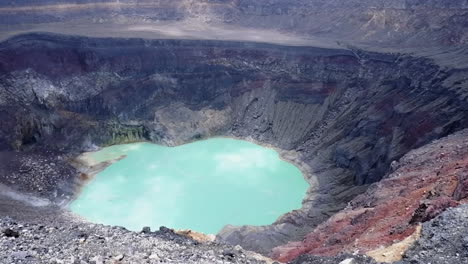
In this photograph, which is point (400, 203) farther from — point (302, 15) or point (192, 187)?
point (302, 15)

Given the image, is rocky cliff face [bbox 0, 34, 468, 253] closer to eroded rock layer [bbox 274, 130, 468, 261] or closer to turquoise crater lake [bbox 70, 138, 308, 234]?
turquoise crater lake [bbox 70, 138, 308, 234]

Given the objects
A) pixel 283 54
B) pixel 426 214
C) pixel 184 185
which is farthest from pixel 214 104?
pixel 426 214

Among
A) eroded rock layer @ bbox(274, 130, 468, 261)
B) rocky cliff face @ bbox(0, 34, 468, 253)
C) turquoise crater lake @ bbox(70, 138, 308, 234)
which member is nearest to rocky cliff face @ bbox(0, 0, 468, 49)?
rocky cliff face @ bbox(0, 34, 468, 253)

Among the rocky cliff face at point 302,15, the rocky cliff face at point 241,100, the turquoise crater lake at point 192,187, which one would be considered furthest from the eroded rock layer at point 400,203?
the rocky cliff face at point 302,15

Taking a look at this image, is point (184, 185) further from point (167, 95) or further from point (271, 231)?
point (167, 95)

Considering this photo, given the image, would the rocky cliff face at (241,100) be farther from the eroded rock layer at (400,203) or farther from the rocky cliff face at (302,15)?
the eroded rock layer at (400,203)

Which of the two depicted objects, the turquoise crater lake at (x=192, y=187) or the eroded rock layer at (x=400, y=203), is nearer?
the eroded rock layer at (x=400, y=203)

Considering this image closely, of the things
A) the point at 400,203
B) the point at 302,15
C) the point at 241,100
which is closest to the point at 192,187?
the point at 241,100

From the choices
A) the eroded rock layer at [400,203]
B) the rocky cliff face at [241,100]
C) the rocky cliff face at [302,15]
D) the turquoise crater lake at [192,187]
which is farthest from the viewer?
the rocky cliff face at [302,15]
